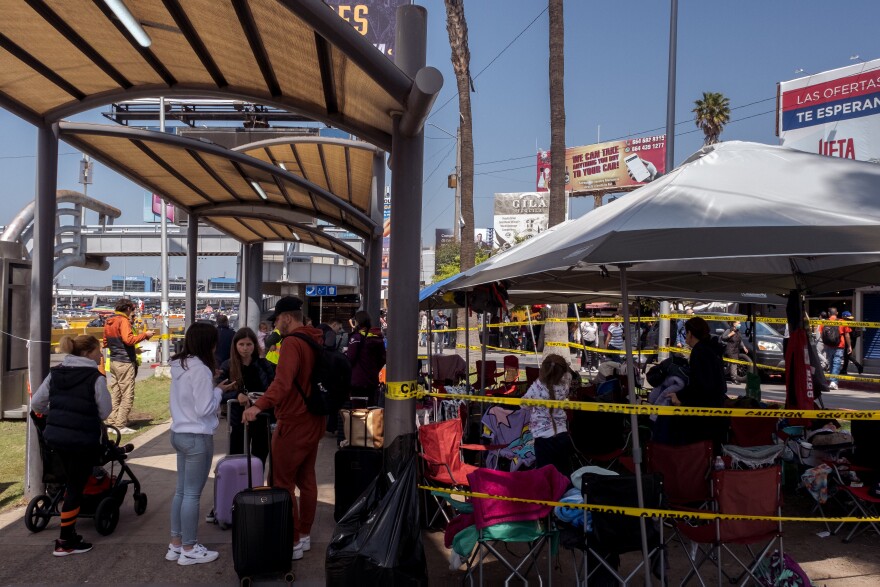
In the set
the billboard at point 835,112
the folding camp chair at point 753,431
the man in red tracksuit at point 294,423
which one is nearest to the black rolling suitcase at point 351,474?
the man in red tracksuit at point 294,423

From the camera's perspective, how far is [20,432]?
35.6 ft

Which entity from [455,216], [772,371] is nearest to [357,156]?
[772,371]

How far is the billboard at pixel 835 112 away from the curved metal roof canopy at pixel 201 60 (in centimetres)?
2228

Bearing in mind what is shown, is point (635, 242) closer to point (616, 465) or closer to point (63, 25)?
point (616, 465)

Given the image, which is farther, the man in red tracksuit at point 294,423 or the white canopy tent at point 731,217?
the man in red tracksuit at point 294,423

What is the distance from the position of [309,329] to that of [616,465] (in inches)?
128

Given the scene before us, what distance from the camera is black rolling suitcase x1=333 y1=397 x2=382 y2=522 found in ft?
19.9

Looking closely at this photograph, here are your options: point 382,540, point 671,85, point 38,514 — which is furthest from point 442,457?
point 671,85

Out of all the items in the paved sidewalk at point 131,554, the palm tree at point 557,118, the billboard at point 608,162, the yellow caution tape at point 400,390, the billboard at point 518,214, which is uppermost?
the billboard at point 608,162

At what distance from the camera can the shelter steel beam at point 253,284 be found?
50.7ft

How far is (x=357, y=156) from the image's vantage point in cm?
1206

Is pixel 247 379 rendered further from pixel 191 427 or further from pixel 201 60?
pixel 201 60

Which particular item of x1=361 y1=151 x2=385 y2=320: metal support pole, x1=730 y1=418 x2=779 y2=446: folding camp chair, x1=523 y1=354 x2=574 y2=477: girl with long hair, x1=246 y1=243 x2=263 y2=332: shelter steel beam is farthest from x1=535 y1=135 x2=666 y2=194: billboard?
x1=523 y1=354 x2=574 y2=477: girl with long hair

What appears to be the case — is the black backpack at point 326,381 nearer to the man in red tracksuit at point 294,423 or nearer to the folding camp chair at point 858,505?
the man in red tracksuit at point 294,423
